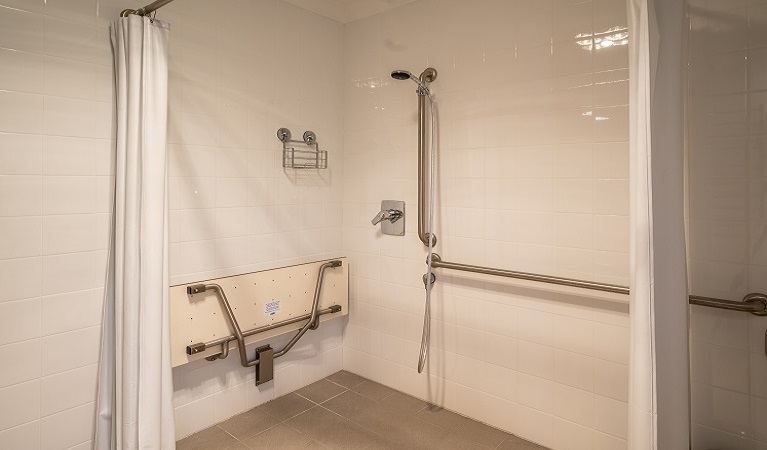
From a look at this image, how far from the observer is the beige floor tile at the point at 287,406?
2.39 metres

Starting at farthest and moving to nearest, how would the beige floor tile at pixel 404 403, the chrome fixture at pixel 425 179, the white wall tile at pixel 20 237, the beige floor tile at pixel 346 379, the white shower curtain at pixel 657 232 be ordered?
the beige floor tile at pixel 346 379
the beige floor tile at pixel 404 403
the chrome fixture at pixel 425 179
the white wall tile at pixel 20 237
the white shower curtain at pixel 657 232

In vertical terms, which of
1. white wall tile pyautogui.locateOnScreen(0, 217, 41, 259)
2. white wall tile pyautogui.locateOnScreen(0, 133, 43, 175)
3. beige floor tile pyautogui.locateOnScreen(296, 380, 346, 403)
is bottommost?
beige floor tile pyautogui.locateOnScreen(296, 380, 346, 403)

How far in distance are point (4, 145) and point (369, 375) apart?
82.6 inches

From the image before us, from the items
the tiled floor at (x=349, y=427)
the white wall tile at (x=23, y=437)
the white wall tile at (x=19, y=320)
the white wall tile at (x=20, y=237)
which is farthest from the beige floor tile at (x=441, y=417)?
the white wall tile at (x=20, y=237)

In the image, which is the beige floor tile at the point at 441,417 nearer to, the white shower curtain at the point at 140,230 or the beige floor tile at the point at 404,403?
the beige floor tile at the point at 404,403

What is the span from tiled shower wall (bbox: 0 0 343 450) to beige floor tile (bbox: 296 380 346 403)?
0.19 ft

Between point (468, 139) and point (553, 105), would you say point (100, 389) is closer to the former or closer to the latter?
point (468, 139)

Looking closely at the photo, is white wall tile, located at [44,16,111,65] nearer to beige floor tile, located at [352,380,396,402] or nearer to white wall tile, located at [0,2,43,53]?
white wall tile, located at [0,2,43,53]

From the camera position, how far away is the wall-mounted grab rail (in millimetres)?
1530

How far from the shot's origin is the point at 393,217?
8.49 ft

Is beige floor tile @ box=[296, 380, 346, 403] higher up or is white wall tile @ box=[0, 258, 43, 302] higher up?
white wall tile @ box=[0, 258, 43, 302]

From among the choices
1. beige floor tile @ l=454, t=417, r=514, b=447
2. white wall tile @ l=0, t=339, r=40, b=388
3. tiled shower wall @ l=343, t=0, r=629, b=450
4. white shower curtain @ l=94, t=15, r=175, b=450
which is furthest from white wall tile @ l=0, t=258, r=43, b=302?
beige floor tile @ l=454, t=417, r=514, b=447

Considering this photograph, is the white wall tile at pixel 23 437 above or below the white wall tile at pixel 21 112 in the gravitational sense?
below

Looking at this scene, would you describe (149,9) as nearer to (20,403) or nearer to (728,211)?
(20,403)
